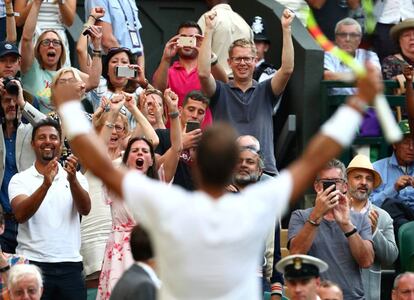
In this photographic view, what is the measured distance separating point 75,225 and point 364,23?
6.08m

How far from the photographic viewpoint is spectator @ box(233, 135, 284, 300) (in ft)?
33.8

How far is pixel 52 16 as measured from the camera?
14562 mm

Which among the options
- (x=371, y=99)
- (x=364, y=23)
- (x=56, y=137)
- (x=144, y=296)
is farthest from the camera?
(x=364, y=23)

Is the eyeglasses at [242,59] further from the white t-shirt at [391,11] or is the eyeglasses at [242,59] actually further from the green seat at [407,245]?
the white t-shirt at [391,11]

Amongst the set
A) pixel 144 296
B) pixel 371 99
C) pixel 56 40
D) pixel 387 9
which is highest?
pixel 387 9

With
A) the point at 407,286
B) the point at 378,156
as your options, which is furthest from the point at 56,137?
the point at 378,156

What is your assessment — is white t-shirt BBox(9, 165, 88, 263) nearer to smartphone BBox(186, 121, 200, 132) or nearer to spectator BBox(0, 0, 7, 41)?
smartphone BBox(186, 121, 200, 132)

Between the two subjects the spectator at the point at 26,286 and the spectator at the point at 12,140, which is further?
the spectator at the point at 12,140

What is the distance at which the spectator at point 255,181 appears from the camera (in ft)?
33.8

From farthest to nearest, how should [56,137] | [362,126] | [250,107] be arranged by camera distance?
[362,126]
[250,107]
[56,137]

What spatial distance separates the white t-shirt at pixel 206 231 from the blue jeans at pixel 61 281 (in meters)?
4.83

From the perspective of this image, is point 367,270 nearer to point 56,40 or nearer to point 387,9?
point 56,40

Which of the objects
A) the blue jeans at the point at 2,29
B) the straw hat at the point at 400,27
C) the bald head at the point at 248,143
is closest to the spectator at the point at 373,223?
the bald head at the point at 248,143

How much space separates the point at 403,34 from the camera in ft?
46.7
